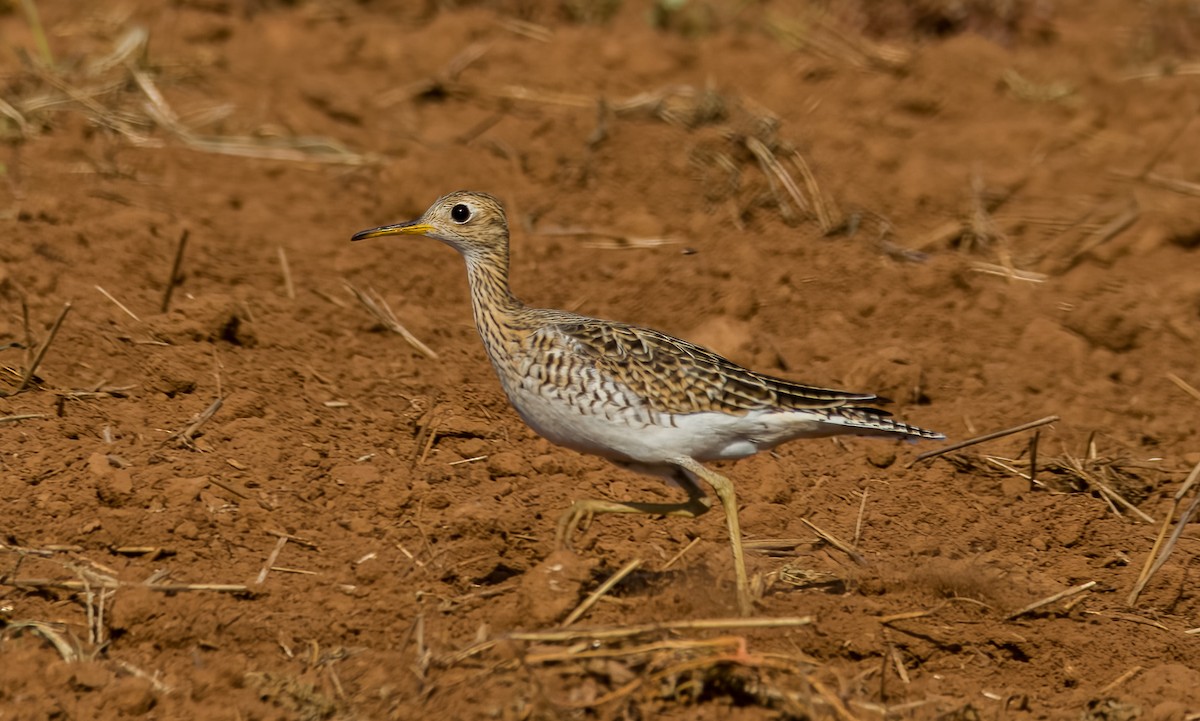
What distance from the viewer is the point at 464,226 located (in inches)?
285

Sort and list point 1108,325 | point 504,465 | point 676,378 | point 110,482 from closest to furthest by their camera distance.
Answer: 1. point 676,378
2. point 110,482
3. point 504,465
4. point 1108,325

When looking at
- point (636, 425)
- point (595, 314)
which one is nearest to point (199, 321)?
point (595, 314)

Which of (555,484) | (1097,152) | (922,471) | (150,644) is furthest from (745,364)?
(1097,152)

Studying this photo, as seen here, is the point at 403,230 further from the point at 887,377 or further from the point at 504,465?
the point at 887,377

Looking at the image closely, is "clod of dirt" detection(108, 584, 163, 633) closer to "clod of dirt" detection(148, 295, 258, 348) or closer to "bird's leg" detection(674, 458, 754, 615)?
"bird's leg" detection(674, 458, 754, 615)

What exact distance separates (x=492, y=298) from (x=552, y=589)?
5.10 feet

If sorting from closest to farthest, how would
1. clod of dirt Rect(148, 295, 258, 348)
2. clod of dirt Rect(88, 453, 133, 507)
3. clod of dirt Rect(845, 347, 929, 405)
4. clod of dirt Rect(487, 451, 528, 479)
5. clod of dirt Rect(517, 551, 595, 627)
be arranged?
clod of dirt Rect(517, 551, 595, 627) → clod of dirt Rect(88, 453, 133, 507) → clod of dirt Rect(487, 451, 528, 479) → clod of dirt Rect(148, 295, 258, 348) → clod of dirt Rect(845, 347, 929, 405)

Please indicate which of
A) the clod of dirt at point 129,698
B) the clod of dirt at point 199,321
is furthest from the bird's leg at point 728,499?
the clod of dirt at point 199,321

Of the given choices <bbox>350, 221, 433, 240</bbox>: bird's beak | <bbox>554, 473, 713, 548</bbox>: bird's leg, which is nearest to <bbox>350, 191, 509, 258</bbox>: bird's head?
<bbox>350, 221, 433, 240</bbox>: bird's beak

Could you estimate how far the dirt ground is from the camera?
6.09 metres

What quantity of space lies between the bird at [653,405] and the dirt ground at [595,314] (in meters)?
0.46

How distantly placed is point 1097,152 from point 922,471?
18.9 ft

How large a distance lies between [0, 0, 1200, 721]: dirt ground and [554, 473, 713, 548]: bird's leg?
212 mm

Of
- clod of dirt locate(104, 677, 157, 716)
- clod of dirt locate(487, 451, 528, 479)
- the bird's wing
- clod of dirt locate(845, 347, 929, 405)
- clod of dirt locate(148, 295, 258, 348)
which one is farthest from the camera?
clod of dirt locate(845, 347, 929, 405)
